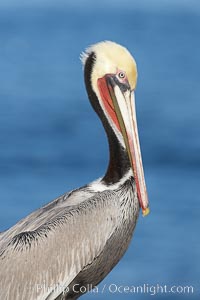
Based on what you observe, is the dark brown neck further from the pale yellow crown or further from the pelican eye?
the pelican eye

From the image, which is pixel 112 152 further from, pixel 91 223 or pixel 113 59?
pixel 113 59

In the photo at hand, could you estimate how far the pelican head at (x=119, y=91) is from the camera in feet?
23.8

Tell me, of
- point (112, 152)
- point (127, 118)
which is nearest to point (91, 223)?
point (112, 152)

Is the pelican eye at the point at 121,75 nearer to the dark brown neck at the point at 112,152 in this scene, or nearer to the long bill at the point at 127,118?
the long bill at the point at 127,118

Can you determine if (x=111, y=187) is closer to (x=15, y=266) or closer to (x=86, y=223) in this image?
(x=86, y=223)

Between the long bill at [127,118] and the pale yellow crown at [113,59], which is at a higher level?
the pale yellow crown at [113,59]

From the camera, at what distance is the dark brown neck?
285 inches

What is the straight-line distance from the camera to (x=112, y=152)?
23.9 ft

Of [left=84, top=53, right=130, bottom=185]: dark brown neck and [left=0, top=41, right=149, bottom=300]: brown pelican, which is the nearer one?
[left=0, top=41, right=149, bottom=300]: brown pelican

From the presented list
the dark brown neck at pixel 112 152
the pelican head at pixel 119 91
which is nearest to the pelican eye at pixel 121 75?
the pelican head at pixel 119 91

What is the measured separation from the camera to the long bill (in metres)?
Result: 7.23

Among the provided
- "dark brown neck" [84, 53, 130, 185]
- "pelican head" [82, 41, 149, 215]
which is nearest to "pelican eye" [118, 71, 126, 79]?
"pelican head" [82, 41, 149, 215]

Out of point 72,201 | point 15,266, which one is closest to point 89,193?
point 72,201

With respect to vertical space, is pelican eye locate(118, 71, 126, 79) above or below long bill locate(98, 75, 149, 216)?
above
